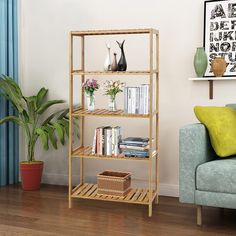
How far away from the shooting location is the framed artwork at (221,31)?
142 inches

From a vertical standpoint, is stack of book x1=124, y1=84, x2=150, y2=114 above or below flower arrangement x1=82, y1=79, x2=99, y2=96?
below

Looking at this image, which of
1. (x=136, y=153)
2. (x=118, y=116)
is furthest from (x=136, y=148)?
(x=118, y=116)

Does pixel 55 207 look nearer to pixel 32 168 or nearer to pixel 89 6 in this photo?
pixel 32 168

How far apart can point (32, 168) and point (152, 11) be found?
5.70 feet

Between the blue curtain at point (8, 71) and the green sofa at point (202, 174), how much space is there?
1877mm

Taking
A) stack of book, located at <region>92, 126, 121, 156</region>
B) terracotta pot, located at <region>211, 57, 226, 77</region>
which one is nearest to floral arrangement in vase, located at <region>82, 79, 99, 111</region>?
stack of book, located at <region>92, 126, 121, 156</region>

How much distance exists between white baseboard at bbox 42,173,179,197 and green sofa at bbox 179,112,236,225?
809 mm

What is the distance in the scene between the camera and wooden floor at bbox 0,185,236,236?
297 cm

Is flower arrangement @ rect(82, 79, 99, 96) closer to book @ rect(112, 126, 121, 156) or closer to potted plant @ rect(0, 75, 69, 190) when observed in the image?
book @ rect(112, 126, 121, 156)

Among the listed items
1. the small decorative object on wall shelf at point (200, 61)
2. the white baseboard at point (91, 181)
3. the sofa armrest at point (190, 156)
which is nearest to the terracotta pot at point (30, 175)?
the white baseboard at point (91, 181)

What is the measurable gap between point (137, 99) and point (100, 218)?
92 centimetres

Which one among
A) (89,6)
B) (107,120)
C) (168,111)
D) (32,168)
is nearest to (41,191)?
(32,168)

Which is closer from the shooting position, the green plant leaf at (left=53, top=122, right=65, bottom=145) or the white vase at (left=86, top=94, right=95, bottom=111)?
the white vase at (left=86, top=94, right=95, bottom=111)

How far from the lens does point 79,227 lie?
304cm
